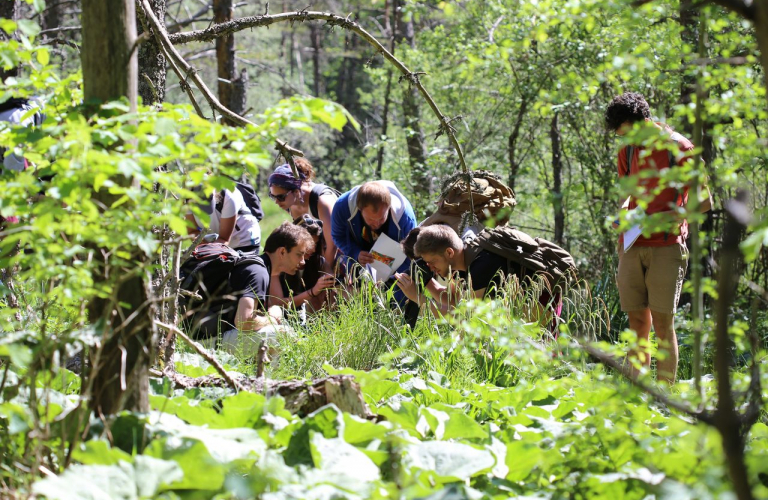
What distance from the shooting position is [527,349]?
2.70 metres

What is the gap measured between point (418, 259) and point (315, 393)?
235 centimetres

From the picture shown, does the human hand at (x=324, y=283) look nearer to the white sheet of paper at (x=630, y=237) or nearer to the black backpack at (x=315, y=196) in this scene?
the black backpack at (x=315, y=196)

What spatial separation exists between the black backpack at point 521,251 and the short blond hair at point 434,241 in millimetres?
170

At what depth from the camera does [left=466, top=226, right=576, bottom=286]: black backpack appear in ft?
14.5

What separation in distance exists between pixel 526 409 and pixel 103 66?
5.97 ft

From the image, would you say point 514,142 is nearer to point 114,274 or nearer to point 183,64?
point 183,64

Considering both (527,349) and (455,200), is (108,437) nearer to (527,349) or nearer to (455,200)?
(527,349)

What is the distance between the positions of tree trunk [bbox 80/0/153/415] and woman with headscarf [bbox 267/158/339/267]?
3353 millimetres

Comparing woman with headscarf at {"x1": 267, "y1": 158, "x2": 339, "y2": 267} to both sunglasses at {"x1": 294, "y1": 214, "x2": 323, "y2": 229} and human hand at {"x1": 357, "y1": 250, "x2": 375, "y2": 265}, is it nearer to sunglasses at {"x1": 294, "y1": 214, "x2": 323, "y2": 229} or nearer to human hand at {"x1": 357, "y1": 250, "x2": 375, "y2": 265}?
sunglasses at {"x1": 294, "y1": 214, "x2": 323, "y2": 229}

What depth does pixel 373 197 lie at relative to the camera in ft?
16.7

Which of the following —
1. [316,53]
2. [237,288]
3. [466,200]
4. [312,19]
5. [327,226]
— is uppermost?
[316,53]

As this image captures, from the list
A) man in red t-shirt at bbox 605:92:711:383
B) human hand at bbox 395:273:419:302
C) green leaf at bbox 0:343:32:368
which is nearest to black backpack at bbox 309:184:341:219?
human hand at bbox 395:273:419:302

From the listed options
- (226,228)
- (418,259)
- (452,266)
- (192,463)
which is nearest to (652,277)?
(452,266)

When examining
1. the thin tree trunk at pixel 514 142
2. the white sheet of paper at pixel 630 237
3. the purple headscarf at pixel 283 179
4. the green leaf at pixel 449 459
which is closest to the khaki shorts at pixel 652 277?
the white sheet of paper at pixel 630 237
